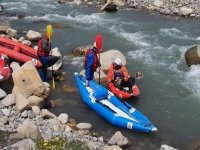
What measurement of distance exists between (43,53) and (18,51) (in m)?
1.41

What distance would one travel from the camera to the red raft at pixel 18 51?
13.4 meters

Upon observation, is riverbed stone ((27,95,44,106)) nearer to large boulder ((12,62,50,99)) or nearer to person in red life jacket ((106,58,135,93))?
large boulder ((12,62,50,99))

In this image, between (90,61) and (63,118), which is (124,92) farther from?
(63,118)

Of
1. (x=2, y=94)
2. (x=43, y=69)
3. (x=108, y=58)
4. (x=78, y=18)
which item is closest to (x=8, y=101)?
(x=2, y=94)

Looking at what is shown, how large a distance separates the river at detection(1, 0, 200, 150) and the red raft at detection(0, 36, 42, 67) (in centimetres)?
119

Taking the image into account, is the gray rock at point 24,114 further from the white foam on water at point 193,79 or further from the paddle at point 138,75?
the white foam on water at point 193,79

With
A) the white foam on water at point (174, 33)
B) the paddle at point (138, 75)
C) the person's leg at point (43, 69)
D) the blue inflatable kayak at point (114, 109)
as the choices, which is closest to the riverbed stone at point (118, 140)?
the blue inflatable kayak at point (114, 109)

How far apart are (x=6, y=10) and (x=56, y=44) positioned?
5.44m

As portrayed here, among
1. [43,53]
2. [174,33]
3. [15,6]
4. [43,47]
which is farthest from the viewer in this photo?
[15,6]

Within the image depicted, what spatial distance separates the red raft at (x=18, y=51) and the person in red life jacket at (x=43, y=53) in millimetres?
165

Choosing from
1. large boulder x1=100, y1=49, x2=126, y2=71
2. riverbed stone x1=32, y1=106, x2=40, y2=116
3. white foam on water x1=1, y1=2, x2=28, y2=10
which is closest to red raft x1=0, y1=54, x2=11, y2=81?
riverbed stone x1=32, y1=106, x2=40, y2=116

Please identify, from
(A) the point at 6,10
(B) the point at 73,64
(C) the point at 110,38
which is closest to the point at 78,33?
(C) the point at 110,38

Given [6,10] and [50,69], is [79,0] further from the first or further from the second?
[50,69]

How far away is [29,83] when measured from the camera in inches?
448
